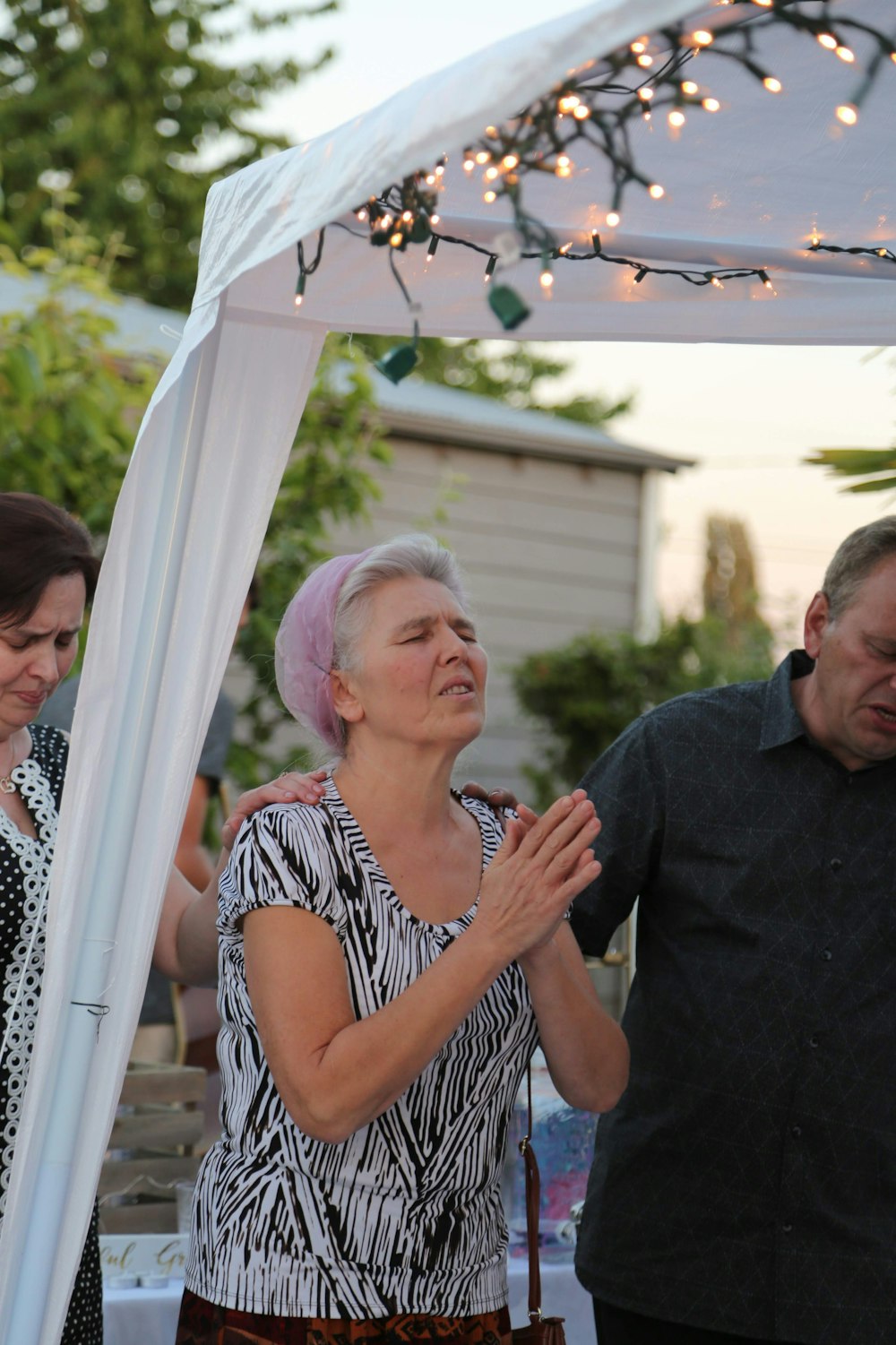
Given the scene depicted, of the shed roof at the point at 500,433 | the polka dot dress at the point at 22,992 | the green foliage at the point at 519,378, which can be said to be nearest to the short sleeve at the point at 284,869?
the polka dot dress at the point at 22,992

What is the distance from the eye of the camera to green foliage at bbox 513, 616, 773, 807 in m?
9.24

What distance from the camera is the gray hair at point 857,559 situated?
2562mm

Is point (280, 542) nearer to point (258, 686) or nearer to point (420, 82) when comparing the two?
point (258, 686)

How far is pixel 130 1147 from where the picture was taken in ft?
10.2

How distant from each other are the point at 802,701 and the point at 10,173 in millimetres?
17725

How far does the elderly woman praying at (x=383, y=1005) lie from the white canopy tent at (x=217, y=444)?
0.20m

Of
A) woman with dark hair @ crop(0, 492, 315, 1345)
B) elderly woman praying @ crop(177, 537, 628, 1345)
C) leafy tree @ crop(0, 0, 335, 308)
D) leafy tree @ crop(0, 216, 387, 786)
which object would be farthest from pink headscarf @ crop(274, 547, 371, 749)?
leafy tree @ crop(0, 0, 335, 308)

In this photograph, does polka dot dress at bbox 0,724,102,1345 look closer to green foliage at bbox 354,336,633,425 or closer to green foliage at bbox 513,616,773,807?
green foliage at bbox 513,616,773,807

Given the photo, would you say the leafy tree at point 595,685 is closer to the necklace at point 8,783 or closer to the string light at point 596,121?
the necklace at point 8,783

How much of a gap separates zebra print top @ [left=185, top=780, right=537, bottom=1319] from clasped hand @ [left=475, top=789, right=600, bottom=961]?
193 millimetres

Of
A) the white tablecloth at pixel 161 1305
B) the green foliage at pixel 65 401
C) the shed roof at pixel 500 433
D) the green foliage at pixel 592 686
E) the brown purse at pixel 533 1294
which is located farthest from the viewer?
the green foliage at pixel 592 686

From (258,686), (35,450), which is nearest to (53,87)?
(258,686)

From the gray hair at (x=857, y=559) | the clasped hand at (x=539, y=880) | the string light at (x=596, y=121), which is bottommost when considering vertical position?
the clasped hand at (x=539, y=880)

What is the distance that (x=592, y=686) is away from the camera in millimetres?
9281
